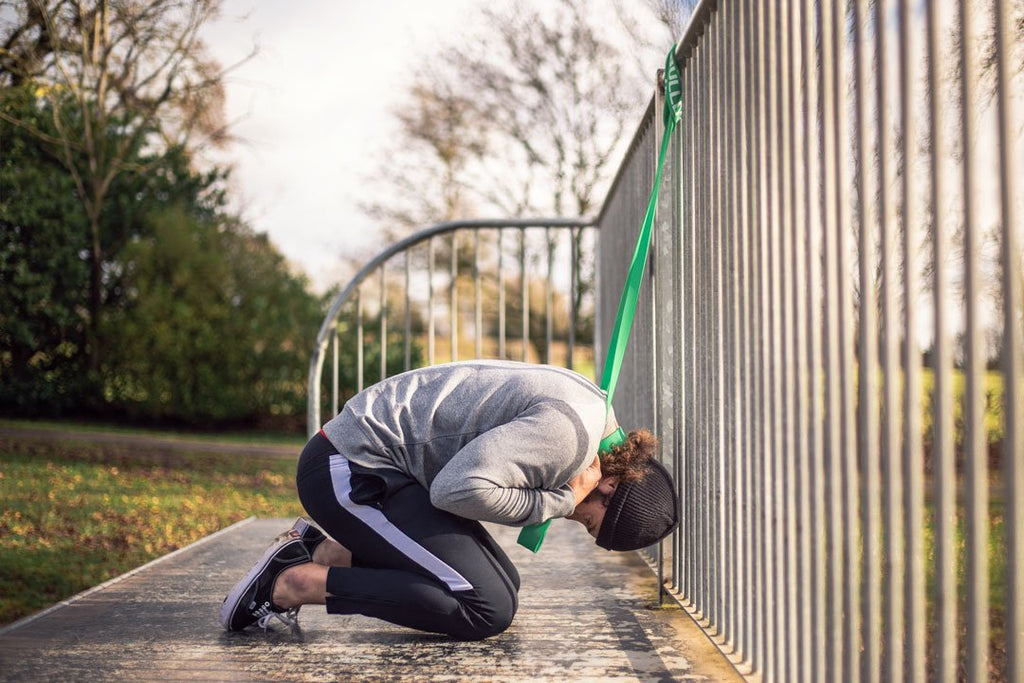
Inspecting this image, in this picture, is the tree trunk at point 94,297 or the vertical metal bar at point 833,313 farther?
the tree trunk at point 94,297

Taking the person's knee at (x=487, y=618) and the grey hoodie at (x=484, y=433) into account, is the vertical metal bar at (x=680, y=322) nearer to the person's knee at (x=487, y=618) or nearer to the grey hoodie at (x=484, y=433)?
the grey hoodie at (x=484, y=433)

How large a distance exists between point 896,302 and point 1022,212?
0.26 m

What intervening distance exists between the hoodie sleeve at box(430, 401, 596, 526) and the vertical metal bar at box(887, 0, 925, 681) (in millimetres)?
881

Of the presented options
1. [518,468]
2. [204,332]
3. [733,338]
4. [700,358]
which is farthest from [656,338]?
[204,332]

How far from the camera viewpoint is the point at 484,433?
1972 millimetres

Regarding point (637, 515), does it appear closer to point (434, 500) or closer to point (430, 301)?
point (434, 500)

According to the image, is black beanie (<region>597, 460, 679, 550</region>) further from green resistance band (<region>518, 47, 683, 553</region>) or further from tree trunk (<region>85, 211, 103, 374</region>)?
tree trunk (<region>85, 211, 103, 374</region>)

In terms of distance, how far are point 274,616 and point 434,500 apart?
63 cm

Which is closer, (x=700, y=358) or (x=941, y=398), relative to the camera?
(x=941, y=398)

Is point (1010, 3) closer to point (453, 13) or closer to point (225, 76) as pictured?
point (225, 76)

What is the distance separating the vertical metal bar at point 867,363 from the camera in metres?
1.24

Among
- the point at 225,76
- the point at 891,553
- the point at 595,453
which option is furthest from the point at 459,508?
the point at 225,76

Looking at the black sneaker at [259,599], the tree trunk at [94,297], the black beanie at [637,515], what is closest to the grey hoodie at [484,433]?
the black beanie at [637,515]

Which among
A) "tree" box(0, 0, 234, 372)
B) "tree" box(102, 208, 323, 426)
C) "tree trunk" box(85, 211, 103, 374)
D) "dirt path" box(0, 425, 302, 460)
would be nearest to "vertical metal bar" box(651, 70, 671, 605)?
"tree" box(0, 0, 234, 372)
